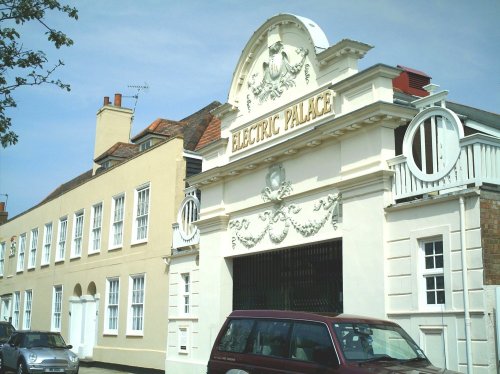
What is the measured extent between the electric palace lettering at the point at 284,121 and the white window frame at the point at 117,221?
844cm

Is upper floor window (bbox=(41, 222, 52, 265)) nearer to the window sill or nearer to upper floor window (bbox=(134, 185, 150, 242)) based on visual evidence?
upper floor window (bbox=(134, 185, 150, 242))

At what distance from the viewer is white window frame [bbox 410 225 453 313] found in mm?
10672

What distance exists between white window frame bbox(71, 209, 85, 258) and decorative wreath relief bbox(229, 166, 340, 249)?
13289 millimetres

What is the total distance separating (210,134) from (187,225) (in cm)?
335

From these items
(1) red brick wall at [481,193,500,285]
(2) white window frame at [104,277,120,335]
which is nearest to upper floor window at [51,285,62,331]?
(2) white window frame at [104,277,120,335]

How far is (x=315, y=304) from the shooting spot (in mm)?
14383

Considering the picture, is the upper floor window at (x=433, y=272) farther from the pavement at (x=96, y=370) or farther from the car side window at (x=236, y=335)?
the pavement at (x=96, y=370)

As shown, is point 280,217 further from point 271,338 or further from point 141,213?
point 141,213

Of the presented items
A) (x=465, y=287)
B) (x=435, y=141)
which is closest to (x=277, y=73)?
(x=435, y=141)

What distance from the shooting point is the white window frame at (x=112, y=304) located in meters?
23.6

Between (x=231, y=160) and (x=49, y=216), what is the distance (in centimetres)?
1761

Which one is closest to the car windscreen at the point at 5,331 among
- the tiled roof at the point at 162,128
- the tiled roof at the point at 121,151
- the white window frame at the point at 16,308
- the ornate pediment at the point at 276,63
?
the tiled roof at the point at 162,128

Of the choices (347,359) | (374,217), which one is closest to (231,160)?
(374,217)

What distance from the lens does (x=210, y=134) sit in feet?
69.8
